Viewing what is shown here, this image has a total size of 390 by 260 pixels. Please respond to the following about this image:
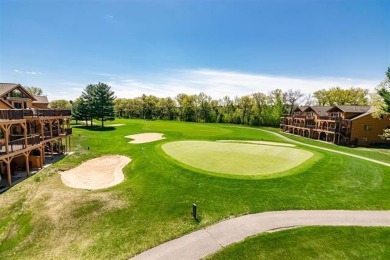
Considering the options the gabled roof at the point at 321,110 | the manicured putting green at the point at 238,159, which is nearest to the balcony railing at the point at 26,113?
the manicured putting green at the point at 238,159

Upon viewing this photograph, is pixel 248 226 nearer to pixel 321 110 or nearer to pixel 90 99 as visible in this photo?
pixel 321 110

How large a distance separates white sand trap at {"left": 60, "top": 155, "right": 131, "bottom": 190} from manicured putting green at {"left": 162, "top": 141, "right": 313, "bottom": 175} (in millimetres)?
6054

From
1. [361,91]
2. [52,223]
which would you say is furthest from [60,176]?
[361,91]

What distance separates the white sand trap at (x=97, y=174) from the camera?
69.1 ft

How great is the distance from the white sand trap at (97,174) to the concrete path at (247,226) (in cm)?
1070

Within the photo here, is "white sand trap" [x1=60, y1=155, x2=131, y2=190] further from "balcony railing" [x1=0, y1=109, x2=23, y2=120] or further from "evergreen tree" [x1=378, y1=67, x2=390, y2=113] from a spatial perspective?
"evergreen tree" [x1=378, y1=67, x2=390, y2=113]

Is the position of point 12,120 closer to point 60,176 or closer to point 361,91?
point 60,176

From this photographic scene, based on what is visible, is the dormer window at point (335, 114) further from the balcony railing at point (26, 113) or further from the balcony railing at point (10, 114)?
the balcony railing at point (10, 114)

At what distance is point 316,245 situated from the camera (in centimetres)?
1221

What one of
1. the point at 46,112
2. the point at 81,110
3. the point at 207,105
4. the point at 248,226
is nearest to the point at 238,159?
the point at 248,226

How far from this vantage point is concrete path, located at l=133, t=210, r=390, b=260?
1173cm

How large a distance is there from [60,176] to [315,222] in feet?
72.7

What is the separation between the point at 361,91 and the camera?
8500 centimetres

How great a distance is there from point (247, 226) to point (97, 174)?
54.6 ft
